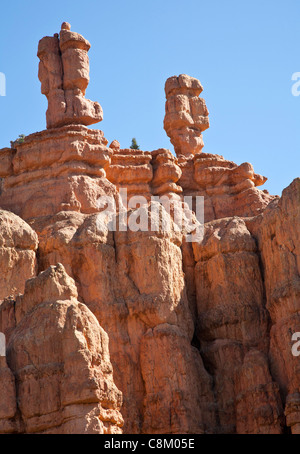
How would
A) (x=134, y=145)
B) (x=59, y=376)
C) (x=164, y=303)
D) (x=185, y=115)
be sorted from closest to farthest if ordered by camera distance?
(x=59, y=376) < (x=164, y=303) < (x=185, y=115) < (x=134, y=145)

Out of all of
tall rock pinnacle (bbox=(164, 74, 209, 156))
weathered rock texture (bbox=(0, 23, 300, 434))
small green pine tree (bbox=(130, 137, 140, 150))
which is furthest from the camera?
small green pine tree (bbox=(130, 137, 140, 150))

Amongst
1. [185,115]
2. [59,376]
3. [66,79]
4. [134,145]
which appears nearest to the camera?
[59,376]

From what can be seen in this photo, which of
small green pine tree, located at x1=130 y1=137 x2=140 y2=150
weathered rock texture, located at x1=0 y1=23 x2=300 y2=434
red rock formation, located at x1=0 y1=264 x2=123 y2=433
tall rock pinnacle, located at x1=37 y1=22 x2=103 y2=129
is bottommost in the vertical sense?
red rock formation, located at x1=0 y1=264 x2=123 y2=433

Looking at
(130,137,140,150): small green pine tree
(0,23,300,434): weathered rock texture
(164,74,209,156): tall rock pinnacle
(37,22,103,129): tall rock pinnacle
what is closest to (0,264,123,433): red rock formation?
(0,23,300,434): weathered rock texture

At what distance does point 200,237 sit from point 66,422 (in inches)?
595

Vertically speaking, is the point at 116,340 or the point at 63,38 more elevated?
the point at 63,38

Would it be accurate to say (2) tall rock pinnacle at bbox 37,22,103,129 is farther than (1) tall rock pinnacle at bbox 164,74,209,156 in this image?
No

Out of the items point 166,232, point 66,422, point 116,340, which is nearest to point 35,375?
point 66,422

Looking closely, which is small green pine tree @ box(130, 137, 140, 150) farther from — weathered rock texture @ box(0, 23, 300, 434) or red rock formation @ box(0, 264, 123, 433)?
red rock formation @ box(0, 264, 123, 433)

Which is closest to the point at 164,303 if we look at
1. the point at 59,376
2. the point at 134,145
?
the point at 59,376

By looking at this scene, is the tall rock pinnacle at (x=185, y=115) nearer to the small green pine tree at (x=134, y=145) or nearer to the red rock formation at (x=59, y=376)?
the small green pine tree at (x=134, y=145)

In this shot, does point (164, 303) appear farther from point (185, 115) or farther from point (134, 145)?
point (134, 145)
